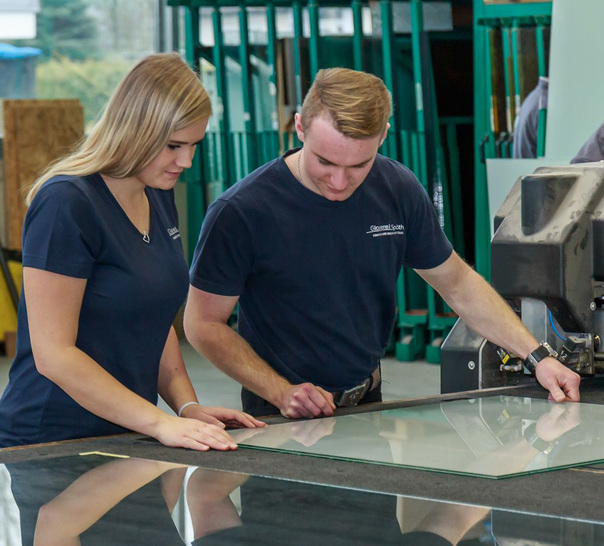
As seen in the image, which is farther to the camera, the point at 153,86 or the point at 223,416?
the point at 223,416

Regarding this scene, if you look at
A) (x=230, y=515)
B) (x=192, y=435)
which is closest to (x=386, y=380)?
(x=192, y=435)

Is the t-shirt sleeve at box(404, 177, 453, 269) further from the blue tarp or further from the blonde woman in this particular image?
the blue tarp

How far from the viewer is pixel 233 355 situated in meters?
2.25

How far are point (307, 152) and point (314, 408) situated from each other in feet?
1.75

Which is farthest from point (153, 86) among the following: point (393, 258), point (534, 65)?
point (534, 65)

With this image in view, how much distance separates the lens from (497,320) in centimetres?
233

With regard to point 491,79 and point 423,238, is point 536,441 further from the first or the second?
point 491,79

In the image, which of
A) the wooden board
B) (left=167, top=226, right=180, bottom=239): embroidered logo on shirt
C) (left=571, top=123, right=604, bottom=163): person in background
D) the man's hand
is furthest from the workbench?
the wooden board

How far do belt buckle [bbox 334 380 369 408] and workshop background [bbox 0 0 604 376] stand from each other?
299 centimetres

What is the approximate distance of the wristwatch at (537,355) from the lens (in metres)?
2.25

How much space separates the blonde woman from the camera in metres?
1.74

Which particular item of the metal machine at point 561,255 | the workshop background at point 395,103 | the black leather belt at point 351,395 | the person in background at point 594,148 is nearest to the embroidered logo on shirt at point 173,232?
the black leather belt at point 351,395

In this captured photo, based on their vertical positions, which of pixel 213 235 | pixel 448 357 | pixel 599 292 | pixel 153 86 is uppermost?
pixel 153 86

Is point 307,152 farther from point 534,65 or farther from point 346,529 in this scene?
point 534,65
